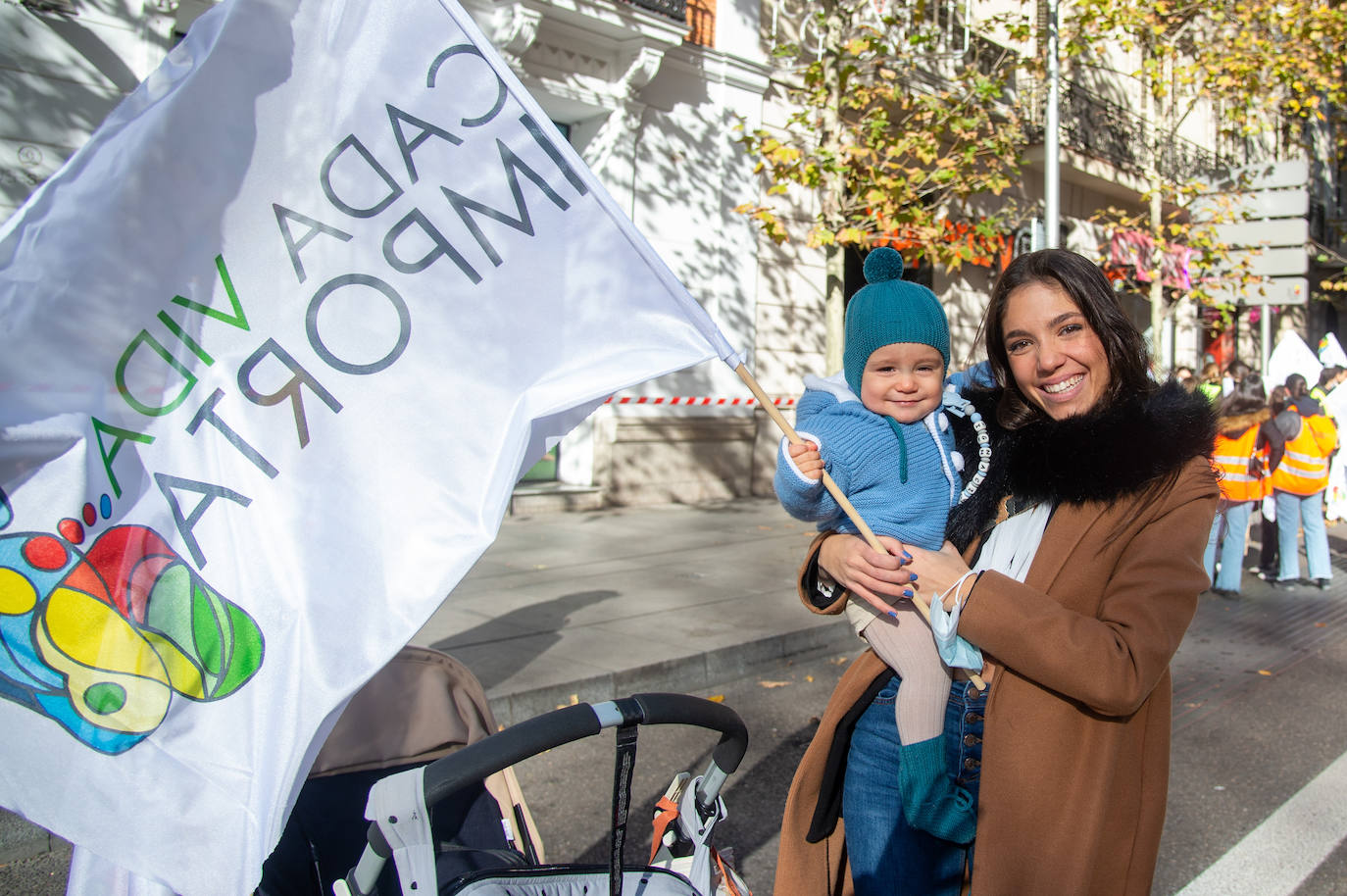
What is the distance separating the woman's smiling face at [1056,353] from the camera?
77.8 inches

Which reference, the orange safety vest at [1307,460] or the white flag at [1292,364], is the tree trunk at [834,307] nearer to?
the orange safety vest at [1307,460]

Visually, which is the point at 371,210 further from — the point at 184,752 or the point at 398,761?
the point at 398,761

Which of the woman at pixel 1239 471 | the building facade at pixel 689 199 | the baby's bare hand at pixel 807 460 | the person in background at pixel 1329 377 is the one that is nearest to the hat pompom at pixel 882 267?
the baby's bare hand at pixel 807 460

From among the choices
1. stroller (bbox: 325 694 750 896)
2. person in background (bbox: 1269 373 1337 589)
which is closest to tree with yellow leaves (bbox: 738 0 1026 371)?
person in background (bbox: 1269 373 1337 589)

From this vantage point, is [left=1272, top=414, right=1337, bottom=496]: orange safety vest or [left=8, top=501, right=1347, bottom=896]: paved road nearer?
[left=8, top=501, right=1347, bottom=896]: paved road

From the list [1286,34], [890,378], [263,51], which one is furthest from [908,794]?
[1286,34]

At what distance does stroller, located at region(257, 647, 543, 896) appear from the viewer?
2182 mm

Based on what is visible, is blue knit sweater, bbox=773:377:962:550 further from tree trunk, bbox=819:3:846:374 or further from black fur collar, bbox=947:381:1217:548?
tree trunk, bbox=819:3:846:374

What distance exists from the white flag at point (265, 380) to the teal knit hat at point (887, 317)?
34 centimetres

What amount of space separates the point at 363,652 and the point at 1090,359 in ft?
4.32

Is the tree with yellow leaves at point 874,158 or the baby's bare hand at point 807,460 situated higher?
the tree with yellow leaves at point 874,158

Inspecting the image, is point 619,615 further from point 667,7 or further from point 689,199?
point 667,7

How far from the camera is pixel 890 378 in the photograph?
7.19 ft

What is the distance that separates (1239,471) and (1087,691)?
8.67 m
